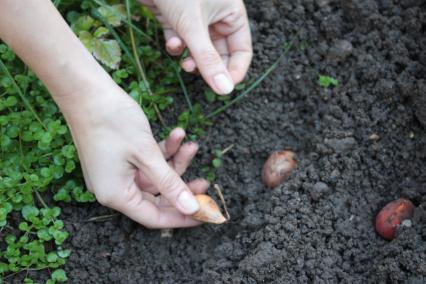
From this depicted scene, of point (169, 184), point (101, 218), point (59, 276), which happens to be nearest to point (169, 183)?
point (169, 184)

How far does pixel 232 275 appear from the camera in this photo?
213cm

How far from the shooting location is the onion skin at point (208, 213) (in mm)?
2184

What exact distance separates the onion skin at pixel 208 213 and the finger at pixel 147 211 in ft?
0.21

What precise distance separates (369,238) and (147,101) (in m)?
0.97

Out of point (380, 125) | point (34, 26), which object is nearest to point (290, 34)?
point (380, 125)

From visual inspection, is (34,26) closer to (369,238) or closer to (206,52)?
(206,52)

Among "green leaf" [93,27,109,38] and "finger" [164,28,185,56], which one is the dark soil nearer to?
"finger" [164,28,185,56]

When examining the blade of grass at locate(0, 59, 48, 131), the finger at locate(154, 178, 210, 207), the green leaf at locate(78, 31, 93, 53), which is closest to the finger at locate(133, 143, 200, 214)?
the finger at locate(154, 178, 210, 207)

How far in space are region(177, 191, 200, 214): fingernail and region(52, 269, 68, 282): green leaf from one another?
1.55 ft

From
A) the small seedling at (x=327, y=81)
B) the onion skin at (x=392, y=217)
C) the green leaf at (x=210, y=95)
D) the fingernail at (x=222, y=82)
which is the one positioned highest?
the fingernail at (x=222, y=82)

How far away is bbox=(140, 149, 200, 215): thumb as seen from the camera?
6.67 feet

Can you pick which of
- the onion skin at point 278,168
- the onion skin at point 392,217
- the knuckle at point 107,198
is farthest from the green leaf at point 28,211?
the onion skin at point 392,217

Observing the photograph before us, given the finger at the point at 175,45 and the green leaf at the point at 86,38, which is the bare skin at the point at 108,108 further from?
the green leaf at the point at 86,38

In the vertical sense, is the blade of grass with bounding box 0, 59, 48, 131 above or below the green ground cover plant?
above
